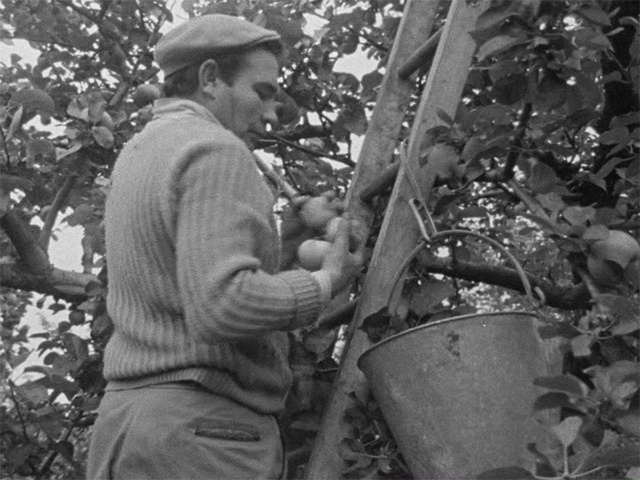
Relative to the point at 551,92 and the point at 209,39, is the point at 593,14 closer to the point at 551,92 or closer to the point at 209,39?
the point at 551,92

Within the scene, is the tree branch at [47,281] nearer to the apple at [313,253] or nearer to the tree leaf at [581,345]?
the apple at [313,253]

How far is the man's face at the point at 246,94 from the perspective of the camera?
5.68ft

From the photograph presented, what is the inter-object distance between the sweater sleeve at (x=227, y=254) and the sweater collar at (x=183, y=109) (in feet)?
0.48

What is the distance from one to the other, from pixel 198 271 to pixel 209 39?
1.45ft

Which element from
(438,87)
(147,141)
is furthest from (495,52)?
(147,141)

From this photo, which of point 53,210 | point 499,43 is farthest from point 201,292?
point 53,210

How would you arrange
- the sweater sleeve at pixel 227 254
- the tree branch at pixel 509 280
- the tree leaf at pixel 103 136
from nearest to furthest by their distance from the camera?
1. the sweater sleeve at pixel 227 254
2. the tree branch at pixel 509 280
3. the tree leaf at pixel 103 136

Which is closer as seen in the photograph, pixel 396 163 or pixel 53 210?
pixel 396 163

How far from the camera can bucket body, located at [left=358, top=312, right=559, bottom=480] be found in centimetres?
168

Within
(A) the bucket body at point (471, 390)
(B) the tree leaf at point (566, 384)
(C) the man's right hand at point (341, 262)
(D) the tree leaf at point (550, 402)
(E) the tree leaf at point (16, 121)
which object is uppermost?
(E) the tree leaf at point (16, 121)

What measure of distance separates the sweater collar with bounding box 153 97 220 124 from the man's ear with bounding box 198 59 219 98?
0.03 meters

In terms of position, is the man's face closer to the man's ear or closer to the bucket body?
the man's ear

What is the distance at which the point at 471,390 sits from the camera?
5.55 feet

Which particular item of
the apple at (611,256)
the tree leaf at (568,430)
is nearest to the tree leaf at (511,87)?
the apple at (611,256)
